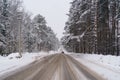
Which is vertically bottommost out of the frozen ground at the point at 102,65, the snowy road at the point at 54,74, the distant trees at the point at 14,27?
the snowy road at the point at 54,74

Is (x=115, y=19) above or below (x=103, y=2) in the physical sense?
below

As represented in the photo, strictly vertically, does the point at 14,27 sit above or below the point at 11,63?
above

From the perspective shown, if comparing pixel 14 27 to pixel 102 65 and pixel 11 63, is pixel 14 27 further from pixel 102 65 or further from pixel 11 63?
pixel 102 65

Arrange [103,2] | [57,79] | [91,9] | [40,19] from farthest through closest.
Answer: [40,19] < [91,9] < [103,2] < [57,79]

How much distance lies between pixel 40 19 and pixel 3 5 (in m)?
41.1

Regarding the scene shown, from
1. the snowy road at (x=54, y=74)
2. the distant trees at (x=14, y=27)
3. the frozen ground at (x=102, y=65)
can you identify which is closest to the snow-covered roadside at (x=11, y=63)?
the frozen ground at (x=102, y=65)

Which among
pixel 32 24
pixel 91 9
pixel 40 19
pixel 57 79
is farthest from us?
pixel 40 19

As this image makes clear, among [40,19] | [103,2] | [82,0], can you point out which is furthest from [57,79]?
[40,19]

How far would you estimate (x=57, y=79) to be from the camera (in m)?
12.2

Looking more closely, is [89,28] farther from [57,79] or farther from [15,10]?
[57,79]

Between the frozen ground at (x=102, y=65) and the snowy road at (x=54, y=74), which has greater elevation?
the frozen ground at (x=102, y=65)

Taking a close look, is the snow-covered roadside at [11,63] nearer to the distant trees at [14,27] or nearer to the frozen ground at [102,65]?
the frozen ground at [102,65]

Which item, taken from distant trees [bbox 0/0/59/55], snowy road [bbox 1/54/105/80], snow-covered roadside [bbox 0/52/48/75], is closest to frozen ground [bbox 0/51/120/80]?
snow-covered roadside [bbox 0/52/48/75]

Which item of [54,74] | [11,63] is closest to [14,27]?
[11,63]
